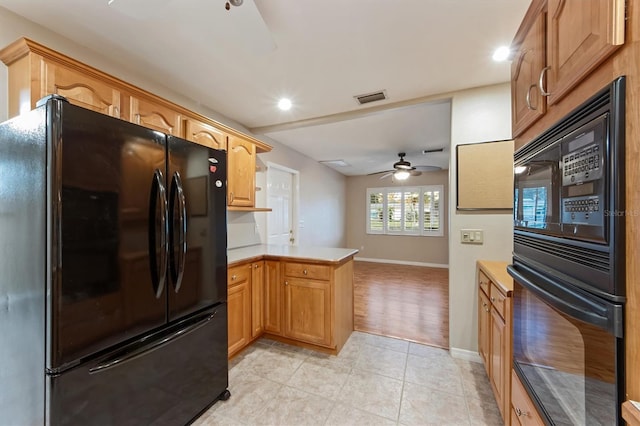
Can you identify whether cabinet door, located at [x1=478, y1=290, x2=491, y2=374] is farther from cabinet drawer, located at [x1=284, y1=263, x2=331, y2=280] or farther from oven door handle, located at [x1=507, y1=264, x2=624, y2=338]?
cabinet drawer, located at [x1=284, y1=263, x2=331, y2=280]

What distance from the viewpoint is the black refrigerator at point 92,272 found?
1043 mm

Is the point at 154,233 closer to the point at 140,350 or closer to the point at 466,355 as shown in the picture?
the point at 140,350

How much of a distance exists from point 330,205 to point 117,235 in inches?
198

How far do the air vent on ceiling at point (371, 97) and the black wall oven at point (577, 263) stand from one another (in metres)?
1.69

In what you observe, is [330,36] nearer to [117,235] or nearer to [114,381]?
[117,235]

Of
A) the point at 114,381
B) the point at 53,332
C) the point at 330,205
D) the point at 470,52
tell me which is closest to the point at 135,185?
the point at 53,332

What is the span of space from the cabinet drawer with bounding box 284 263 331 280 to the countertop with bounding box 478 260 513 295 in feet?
4.06

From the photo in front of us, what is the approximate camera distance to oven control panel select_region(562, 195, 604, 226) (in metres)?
0.62

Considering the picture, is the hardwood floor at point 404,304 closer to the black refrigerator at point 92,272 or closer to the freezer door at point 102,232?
the black refrigerator at point 92,272

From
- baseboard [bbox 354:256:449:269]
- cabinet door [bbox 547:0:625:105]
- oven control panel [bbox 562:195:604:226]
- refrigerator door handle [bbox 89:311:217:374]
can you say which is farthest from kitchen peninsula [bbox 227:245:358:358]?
baseboard [bbox 354:256:449:269]

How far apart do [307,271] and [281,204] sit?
1.87m

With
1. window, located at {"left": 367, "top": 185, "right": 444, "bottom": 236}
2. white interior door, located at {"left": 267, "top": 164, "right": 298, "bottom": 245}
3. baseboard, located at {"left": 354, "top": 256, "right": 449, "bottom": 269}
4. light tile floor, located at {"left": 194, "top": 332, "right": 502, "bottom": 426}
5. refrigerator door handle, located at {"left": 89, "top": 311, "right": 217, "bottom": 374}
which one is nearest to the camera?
refrigerator door handle, located at {"left": 89, "top": 311, "right": 217, "bottom": 374}

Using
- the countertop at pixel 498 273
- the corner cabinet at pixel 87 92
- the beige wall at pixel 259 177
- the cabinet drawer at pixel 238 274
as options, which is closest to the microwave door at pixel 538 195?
the countertop at pixel 498 273

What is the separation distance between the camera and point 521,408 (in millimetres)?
1156
